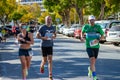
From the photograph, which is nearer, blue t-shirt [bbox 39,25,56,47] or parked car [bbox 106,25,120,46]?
blue t-shirt [bbox 39,25,56,47]

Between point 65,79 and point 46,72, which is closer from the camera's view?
point 65,79

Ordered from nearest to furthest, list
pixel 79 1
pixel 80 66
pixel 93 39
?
pixel 93 39 → pixel 80 66 → pixel 79 1

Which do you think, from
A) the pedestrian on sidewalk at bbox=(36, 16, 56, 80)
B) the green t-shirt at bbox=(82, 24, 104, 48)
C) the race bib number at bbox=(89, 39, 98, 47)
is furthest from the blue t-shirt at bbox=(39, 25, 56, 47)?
the race bib number at bbox=(89, 39, 98, 47)

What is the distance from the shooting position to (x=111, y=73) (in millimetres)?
13445

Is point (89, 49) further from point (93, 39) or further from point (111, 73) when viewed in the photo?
point (111, 73)

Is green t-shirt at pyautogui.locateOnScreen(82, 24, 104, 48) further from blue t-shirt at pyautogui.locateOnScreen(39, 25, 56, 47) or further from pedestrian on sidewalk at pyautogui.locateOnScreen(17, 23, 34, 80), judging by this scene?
pedestrian on sidewalk at pyautogui.locateOnScreen(17, 23, 34, 80)

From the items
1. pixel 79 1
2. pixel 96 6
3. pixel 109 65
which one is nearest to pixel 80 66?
pixel 109 65

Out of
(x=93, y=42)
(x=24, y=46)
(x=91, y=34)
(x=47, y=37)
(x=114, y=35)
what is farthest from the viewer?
(x=114, y=35)

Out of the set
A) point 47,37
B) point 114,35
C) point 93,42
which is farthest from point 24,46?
point 114,35

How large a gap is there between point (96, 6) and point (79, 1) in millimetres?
5276

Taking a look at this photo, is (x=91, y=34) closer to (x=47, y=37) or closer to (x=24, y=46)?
(x=47, y=37)

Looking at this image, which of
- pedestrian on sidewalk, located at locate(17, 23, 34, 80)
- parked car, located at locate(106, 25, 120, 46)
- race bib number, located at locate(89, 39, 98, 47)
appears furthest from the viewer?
parked car, located at locate(106, 25, 120, 46)

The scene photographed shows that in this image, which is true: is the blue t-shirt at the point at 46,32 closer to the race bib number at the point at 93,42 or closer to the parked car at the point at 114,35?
the race bib number at the point at 93,42

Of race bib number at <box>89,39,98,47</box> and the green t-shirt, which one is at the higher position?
the green t-shirt
